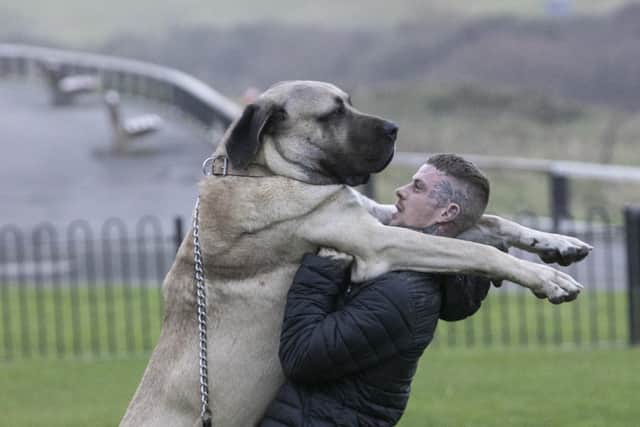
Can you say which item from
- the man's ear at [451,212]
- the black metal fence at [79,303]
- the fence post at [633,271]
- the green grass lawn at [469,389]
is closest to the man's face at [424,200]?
the man's ear at [451,212]

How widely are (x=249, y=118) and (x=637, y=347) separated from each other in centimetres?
694

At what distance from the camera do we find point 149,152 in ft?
84.5

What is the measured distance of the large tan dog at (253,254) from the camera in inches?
170

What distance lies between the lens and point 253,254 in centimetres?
439

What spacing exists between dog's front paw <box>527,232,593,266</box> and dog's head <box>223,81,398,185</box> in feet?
1.93

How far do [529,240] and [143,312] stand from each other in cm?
865

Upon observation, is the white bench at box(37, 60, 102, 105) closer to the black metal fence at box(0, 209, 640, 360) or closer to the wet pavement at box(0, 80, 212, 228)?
the wet pavement at box(0, 80, 212, 228)

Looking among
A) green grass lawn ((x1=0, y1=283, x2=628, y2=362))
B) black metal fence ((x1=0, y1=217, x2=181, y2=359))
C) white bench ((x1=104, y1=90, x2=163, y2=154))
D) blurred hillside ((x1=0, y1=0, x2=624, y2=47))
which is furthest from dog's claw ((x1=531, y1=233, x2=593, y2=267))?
blurred hillside ((x1=0, y1=0, x2=624, y2=47))

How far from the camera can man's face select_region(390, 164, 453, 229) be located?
417 centimetres

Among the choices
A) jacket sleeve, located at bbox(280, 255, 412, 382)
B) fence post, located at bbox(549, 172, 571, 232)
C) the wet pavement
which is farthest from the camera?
the wet pavement

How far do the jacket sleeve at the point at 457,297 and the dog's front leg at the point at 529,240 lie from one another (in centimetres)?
20

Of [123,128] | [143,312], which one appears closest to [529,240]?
[143,312]

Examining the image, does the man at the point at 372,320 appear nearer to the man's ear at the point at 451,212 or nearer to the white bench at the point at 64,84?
the man's ear at the point at 451,212

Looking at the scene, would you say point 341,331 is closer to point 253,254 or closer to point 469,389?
point 253,254
